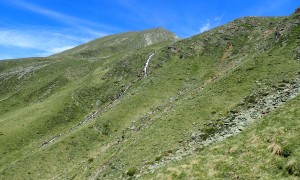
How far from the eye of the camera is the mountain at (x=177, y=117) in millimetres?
27828

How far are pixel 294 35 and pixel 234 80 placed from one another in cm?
1862

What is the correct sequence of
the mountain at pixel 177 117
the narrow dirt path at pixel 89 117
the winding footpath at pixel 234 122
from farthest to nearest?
the narrow dirt path at pixel 89 117, the winding footpath at pixel 234 122, the mountain at pixel 177 117

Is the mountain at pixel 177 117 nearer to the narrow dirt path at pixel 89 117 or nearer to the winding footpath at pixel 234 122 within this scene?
the winding footpath at pixel 234 122

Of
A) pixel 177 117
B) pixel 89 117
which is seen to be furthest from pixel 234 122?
pixel 89 117

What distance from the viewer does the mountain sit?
27828 millimetres

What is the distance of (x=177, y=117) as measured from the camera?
48.8 metres

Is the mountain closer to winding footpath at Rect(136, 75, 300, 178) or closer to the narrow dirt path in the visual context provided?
winding footpath at Rect(136, 75, 300, 178)

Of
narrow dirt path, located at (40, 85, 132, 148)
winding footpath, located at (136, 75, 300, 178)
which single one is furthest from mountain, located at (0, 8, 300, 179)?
narrow dirt path, located at (40, 85, 132, 148)

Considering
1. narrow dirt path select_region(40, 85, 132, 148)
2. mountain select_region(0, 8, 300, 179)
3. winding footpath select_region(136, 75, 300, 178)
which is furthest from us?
narrow dirt path select_region(40, 85, 132, 148)

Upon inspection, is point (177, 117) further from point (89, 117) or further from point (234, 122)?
point (89, 117)

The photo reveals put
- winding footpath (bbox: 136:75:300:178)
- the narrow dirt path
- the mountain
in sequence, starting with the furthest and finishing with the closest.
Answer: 1. the narrow dirt path
2. winding footpath (bbox: 136:75:300:178)
3. the mountain

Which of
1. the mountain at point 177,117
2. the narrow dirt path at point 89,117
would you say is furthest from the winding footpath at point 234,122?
the narrow dirt path at point 89,117

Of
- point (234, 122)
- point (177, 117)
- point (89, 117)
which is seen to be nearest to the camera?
point (234, 122)

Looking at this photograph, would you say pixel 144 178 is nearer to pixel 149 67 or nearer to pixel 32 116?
pixel 32 116
